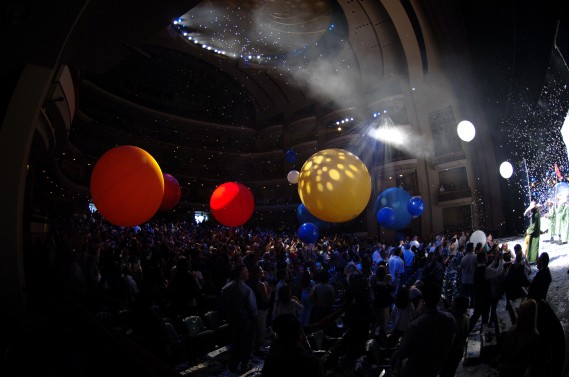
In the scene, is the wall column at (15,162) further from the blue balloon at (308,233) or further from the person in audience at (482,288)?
the blue balloon at (308,233)

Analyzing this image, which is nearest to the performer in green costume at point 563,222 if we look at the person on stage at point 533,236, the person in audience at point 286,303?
the person on stage at point 533,236

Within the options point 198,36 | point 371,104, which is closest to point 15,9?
point 198,36

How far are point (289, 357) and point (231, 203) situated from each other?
4.14m

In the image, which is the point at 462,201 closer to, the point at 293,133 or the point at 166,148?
the point at 293,133

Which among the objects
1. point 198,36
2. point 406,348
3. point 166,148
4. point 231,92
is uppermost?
point 231,92

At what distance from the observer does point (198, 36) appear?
606 inches

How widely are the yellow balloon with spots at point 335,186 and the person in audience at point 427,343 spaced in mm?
2062

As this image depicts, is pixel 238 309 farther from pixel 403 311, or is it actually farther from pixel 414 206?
pixel 414 206

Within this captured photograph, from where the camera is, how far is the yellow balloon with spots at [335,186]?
188 inches

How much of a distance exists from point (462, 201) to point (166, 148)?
2116cm

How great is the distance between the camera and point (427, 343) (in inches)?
112

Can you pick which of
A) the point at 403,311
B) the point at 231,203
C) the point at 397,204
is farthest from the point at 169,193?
the point at 397,204

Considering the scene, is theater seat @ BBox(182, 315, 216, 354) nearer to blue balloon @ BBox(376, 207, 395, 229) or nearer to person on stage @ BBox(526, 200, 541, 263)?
blue balloon @ BBox(376, 207, 395, 229)

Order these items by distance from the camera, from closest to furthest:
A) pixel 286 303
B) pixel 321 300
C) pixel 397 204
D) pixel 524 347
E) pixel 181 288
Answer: pixel 524 347
pixel 286 303
pixel 321 300
pixel 181 288
pixel 397 204
